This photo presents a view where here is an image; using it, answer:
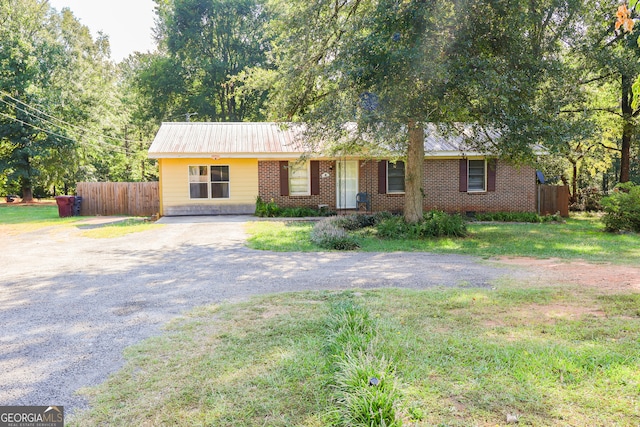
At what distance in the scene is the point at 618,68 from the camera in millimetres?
13984

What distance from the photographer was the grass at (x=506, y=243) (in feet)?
30.7

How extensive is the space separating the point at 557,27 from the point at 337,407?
43.3 ft

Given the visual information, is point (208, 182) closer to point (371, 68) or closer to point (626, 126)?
point (371, 68)

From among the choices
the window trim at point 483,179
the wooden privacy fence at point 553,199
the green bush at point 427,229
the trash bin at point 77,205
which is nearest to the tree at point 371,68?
the green bush at point 427,229

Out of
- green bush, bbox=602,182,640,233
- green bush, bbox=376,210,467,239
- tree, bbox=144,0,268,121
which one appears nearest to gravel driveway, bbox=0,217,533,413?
green bush, bbox=376,210,467,239

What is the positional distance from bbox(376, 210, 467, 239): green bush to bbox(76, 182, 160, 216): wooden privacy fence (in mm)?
12664

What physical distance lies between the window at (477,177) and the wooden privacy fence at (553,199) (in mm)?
2866

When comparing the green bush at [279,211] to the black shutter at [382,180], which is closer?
the green bush at [279,211]

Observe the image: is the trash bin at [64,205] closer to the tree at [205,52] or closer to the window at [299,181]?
the window at [299,181]

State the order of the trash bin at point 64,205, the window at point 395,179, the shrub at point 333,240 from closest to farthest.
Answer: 1. the shrub at point 333,240
2. the window at point 395,179
3. the trash bin at point 64,205

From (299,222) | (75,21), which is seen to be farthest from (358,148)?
(75,21)

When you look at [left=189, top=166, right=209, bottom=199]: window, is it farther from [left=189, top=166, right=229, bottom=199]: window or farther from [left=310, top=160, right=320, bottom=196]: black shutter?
[left=310, top=160, right=320, bottom=196]: black shutter

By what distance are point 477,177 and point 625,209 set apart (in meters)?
6.19

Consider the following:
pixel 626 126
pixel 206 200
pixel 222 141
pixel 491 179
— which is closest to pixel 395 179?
pixel 491 179
